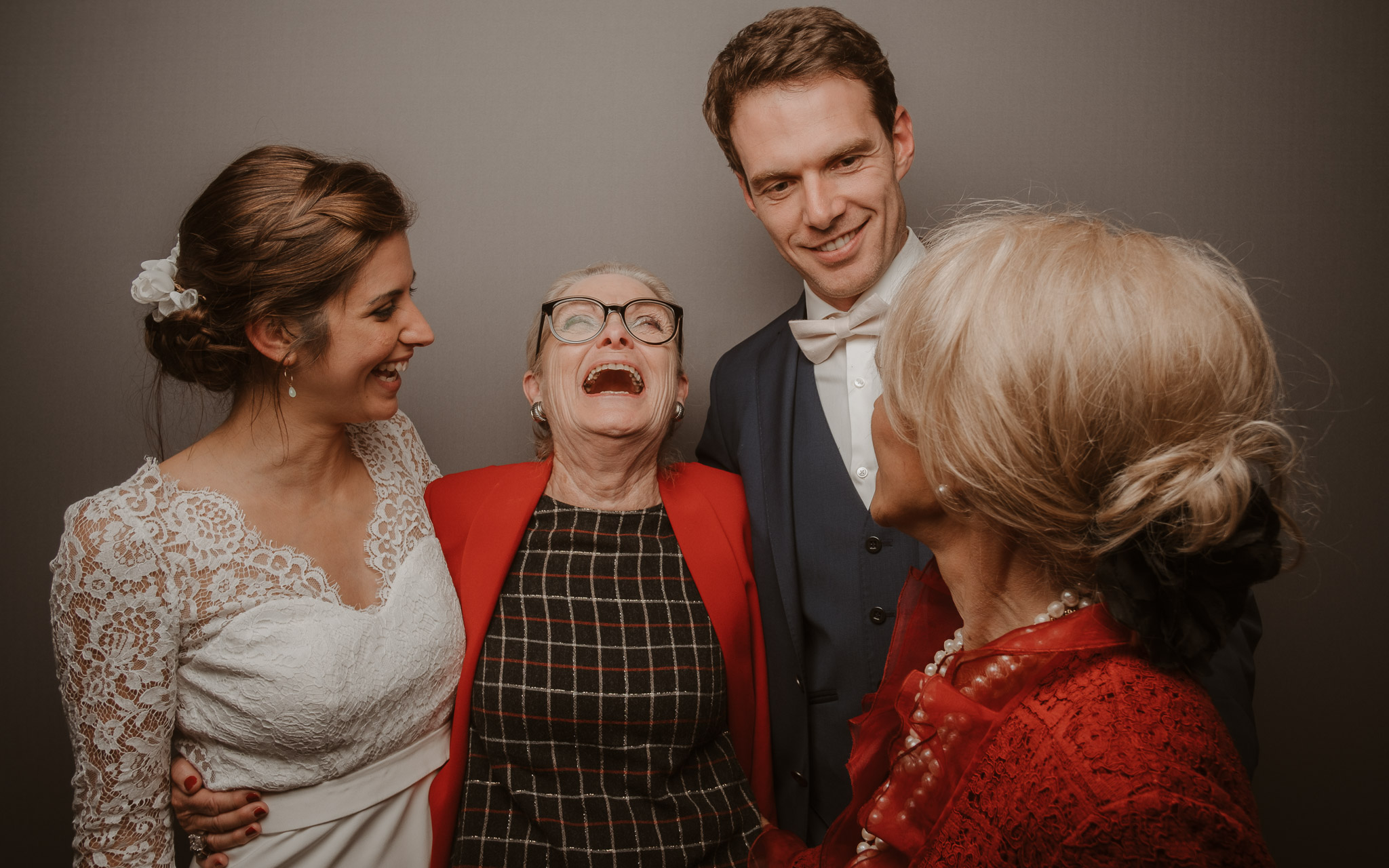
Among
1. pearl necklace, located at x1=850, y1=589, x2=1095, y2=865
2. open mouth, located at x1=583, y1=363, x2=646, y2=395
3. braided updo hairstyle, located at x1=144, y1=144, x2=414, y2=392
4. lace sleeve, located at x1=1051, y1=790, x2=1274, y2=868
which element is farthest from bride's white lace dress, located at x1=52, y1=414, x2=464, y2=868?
lace sleeve, located at x1=1051, y1=790, x2=1274, y2=868

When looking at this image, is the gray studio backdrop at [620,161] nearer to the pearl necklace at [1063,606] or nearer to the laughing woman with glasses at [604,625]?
the laughing woman with glasses at [604,625]

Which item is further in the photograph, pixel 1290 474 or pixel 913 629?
pixel 913 629

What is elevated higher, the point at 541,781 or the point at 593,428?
the point at 593,428

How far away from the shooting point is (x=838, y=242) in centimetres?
195

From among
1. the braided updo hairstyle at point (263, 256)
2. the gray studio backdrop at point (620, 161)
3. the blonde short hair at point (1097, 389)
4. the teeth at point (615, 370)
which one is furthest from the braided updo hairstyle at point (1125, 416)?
the gray studio backdrop at point (620, 161)

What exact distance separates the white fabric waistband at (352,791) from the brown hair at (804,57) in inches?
63.7

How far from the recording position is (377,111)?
2582 mm

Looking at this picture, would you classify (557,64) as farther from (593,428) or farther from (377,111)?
(593,428)

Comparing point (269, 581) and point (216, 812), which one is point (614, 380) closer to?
point (269, 581)

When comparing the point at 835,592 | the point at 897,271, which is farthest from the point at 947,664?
the point at 897,271

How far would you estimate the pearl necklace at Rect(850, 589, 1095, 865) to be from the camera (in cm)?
110

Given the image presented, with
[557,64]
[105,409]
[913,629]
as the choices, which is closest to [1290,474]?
[913,629]

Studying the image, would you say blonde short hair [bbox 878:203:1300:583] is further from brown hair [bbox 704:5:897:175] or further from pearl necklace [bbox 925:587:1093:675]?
brown hair [bbox 704:5:897:175]

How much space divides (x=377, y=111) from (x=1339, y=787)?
3568 millimetres
